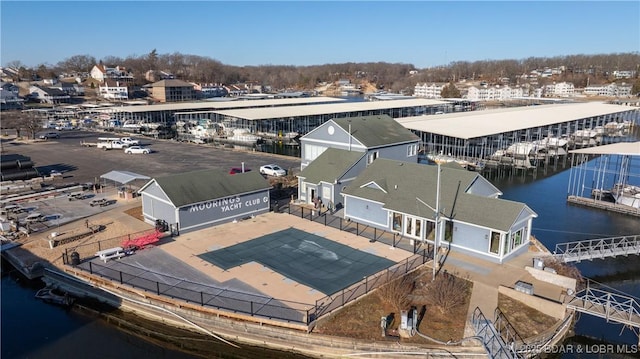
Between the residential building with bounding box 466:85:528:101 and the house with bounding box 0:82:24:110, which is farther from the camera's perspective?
the residential building with bounding box 466:85:528:101

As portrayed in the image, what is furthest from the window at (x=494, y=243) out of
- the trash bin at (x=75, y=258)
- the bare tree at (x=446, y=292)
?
the trash bin at (x=75, y=258)

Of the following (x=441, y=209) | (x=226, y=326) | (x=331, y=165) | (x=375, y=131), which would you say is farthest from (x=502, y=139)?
(x=226, y=326)

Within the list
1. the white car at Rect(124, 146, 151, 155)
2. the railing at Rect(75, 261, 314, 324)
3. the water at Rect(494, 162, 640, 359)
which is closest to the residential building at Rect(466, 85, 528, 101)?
the water at Rect(494, 162, 640, 359)

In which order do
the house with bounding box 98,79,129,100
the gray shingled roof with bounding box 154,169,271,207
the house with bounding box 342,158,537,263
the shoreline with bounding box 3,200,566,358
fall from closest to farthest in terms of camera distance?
the shoreline with bounding box 3,200,566,358 → the house with bounding box 342,158,537,263 → the gray shingled roof with bounding box 154,169,271,207 → the house with bounding box 98,79,129,100

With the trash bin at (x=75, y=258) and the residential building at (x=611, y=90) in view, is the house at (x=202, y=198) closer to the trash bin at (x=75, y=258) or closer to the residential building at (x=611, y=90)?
the trash bin at (x=75, y=258)

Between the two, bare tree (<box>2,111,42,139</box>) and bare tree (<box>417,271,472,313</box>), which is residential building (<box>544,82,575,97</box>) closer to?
bare tree (<box>2,111,42,139</box>)

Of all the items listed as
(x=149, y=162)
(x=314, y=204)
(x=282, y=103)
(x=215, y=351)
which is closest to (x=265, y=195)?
(x=314, y=204)

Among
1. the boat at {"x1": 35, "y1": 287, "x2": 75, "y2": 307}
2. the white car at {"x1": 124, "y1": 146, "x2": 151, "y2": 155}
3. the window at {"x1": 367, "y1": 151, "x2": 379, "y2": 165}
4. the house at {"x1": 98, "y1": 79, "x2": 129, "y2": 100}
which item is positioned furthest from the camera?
the house at {"x1": 98, "y1": 79, "x2": 129, "y2": 100}
